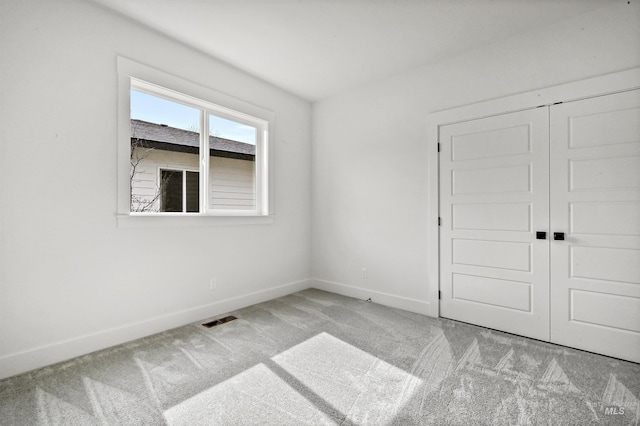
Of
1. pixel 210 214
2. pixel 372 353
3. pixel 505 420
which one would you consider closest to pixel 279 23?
pixel 210 214

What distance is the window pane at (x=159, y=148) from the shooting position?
9.36 feet

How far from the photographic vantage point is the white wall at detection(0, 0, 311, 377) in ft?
6.95

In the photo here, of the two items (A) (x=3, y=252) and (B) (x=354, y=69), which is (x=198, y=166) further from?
(B) (x=354, y=69)

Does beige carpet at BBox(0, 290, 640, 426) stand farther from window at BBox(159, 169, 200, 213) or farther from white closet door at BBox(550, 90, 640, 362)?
window at BBox(159, 169, 200, 213)

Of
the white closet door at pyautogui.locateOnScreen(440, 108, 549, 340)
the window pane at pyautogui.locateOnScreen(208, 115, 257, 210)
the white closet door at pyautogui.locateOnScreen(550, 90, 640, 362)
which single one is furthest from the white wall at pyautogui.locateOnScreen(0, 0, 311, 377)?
the white closet door at pyautogui.locateOnScreen(550, 90, 640, 362)

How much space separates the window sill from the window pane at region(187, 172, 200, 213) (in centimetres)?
14

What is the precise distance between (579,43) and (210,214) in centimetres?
384

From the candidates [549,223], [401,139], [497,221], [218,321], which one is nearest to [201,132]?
[218,321]

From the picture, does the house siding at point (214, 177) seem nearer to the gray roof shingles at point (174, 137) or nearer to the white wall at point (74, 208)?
the gray roof shingles at point (174, 137)

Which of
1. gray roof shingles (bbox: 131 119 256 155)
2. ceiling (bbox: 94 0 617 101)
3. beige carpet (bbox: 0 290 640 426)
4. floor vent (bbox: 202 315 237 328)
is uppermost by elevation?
ceiling (bbox: 94 0 617 101)

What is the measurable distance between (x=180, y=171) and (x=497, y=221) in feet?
10.9

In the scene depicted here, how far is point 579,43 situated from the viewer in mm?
2551

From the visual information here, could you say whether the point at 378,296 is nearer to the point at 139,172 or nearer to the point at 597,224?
the point at 597,224

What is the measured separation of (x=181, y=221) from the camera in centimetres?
Answer: 305
